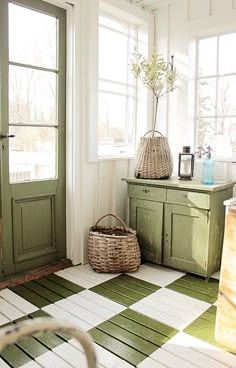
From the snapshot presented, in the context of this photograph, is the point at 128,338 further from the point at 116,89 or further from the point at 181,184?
the point at 116,89

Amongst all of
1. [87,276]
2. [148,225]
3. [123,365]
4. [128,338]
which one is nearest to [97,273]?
[87,276]

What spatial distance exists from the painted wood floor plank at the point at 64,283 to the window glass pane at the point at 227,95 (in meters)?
2.02

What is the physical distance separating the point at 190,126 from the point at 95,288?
1790 millimetres

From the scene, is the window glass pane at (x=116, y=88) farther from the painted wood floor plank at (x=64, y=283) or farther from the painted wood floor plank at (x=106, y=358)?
the painted wood floor plank at (x=106, y=358)

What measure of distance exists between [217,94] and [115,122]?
1.02 m

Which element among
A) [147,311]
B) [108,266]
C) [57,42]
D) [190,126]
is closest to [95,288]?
[108,266]

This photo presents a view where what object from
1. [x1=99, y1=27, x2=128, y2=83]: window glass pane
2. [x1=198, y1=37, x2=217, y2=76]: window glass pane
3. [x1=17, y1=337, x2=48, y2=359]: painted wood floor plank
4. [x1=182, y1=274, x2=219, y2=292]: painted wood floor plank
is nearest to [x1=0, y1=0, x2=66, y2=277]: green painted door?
[x1=99, y1=27, x2=128, y2=83]: window glass pane

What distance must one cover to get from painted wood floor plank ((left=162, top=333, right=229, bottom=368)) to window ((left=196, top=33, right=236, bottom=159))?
1781 mm

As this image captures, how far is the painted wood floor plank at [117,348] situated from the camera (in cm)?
186

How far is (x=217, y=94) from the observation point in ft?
10.8

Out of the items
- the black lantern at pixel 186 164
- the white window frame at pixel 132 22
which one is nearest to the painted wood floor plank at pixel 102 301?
the white window frame at pixel 132 22

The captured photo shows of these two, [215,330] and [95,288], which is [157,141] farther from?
[215,330]

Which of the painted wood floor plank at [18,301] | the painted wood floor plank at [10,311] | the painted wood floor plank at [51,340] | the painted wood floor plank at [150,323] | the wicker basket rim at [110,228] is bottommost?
the painted wood floor plank at [51,340]

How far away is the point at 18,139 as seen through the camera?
277 cm
